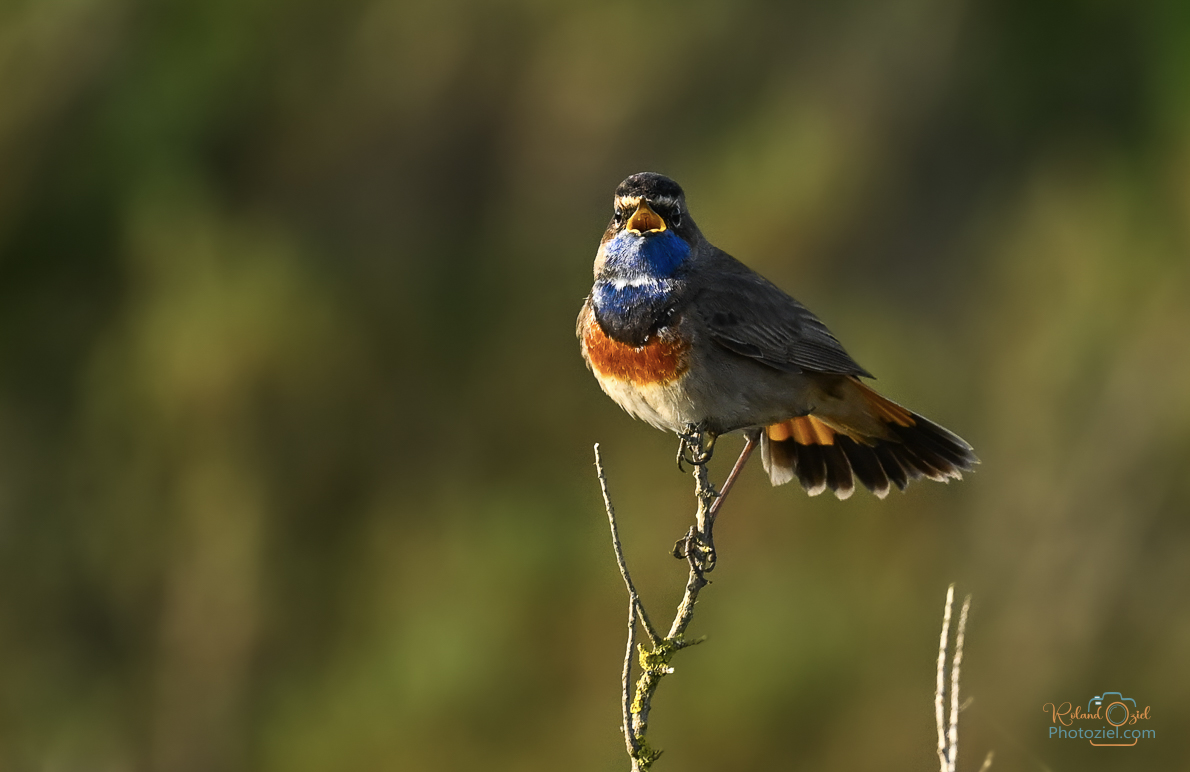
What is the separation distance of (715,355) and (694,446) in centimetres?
54

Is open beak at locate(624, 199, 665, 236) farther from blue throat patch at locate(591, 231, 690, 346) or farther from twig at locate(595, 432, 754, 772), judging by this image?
twig at locate(595, 432, 754, 772)

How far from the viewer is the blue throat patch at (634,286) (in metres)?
5.04

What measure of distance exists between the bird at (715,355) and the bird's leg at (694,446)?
0.02 meters

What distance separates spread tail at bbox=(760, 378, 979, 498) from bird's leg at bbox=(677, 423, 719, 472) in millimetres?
603

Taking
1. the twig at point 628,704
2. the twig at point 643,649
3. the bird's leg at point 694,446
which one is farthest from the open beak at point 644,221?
the twig at point 628,704

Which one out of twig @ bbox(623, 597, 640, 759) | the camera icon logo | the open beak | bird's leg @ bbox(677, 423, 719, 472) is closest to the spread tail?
bird's leg @ bbox(677, 423, 719, 472)

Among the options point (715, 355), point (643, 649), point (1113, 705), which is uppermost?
point (715, 355)

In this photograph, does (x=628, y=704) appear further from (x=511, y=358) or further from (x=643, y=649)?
(x=511, y=358)

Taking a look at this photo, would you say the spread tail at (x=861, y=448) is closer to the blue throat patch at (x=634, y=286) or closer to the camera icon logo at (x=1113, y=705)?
the blue throat patch at (x=634, y=286)

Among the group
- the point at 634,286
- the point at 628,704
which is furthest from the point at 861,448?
the point at 628,704

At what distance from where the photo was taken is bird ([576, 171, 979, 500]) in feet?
16.5

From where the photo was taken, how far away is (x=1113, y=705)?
6.83 meters

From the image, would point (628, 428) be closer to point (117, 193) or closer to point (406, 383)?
point (406, 383)

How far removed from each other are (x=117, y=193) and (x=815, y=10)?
16.4 ft
